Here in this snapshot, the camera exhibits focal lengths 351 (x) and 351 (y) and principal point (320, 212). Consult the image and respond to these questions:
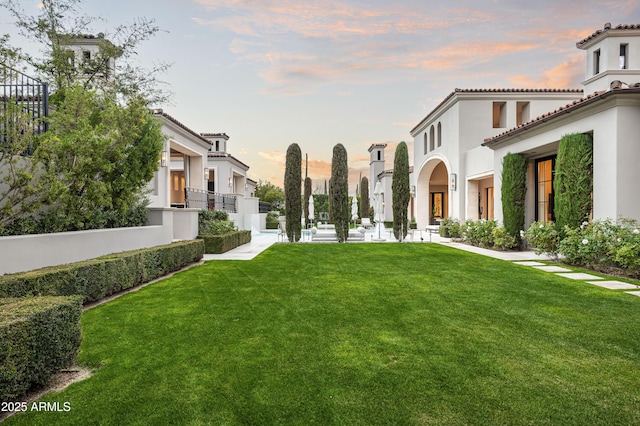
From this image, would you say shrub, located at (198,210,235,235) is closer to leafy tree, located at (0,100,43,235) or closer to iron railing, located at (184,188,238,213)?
iron railing, located at (184,188,238,213)

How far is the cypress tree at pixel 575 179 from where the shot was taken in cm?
938

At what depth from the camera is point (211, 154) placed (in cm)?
2416

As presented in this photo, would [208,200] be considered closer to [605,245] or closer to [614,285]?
[605,245]

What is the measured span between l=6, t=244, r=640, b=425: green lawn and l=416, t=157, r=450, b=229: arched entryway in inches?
691

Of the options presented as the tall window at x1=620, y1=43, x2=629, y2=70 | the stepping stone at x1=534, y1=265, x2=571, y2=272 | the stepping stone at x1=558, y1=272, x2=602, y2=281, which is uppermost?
the tall window at x1=620, y1=43, x2=629, y2=70

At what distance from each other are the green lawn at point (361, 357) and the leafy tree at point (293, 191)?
10.9 m

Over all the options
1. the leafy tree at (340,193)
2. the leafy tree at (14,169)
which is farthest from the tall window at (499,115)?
the leafy tree at (14,169)

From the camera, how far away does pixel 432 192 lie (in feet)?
94.0

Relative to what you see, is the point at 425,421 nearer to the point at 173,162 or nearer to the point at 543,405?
the point at 543,405

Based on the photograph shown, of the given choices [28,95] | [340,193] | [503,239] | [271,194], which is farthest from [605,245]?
[271,194]

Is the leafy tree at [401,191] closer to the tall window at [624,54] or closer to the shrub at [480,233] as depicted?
the shrub at [480,233]

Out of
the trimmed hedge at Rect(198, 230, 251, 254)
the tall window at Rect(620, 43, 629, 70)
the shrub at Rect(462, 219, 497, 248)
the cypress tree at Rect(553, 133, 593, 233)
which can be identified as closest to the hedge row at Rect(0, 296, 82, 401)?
the trimmed hedge at Rect(198, 230, 251, 254)

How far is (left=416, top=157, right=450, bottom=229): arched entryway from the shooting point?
80.7ft

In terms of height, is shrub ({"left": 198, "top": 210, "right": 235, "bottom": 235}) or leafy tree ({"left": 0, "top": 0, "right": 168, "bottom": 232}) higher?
leafy tree ({"left": 0, "top": 0, "right": 168, "bottom": 232})
